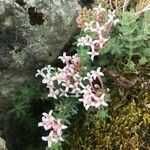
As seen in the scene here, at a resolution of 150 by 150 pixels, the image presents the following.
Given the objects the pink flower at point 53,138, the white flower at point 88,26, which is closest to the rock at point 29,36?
the white flower at point 88,26

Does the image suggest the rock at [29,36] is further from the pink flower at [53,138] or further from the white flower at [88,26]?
the pink flower at [53,138]

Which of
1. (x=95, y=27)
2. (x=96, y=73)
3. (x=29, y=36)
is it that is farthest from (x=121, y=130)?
(x=29, y=36)

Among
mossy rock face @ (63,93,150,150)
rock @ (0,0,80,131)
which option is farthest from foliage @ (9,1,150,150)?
rock @ (0,0,80,131)

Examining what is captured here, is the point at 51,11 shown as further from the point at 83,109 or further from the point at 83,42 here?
the point at 83,109

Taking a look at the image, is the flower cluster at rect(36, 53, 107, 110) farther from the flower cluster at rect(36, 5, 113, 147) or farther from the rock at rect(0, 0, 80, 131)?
the rock at rect(0, 0, 80, 131)

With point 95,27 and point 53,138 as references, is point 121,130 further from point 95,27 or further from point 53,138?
point 95,27
